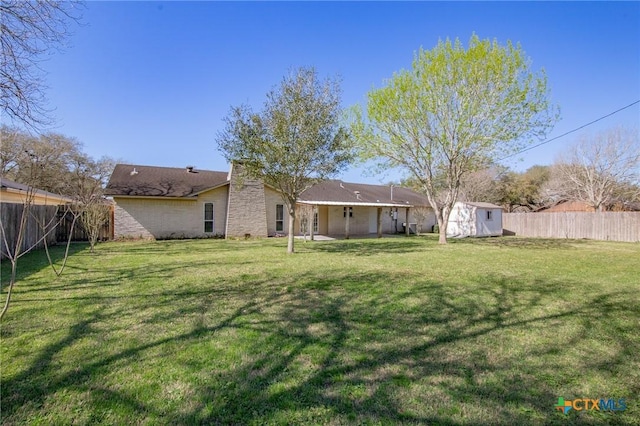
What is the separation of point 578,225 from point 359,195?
15053mm

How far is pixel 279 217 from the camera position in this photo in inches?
787

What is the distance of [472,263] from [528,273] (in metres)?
1.77

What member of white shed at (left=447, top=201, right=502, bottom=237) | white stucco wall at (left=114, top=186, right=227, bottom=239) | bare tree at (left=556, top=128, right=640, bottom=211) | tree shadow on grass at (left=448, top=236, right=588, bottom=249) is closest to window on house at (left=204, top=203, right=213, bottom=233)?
white stucco wall at (left=114, top=186, right=227, bottom=239)

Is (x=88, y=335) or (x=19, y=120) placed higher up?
(x=19, y=120)

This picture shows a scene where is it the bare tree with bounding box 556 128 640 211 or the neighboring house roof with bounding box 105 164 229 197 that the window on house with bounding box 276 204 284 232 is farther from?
the bare tree with bounding box 556 128 640 211

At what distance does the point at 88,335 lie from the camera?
372cm

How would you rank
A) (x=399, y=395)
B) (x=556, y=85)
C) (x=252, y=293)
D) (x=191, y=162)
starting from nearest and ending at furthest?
(x=399, y=395), (x=252, y=293), (x=556, y=85), (x=191, y=162)

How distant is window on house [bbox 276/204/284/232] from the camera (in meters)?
19.9

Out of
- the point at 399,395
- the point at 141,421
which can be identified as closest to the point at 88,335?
the point at 141,421

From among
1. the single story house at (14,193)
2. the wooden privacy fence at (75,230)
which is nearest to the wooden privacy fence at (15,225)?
the single story house at (14,193)

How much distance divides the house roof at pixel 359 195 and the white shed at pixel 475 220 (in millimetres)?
3312

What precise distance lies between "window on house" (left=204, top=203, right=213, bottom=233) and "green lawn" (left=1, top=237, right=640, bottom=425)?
11.4m

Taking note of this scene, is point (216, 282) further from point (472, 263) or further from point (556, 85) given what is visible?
point (556, 85)

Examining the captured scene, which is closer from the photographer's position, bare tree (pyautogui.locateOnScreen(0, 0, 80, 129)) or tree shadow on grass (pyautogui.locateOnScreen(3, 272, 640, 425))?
tree shadow on grass (pyautogui.locateOnScreen(3, 272, 640, 425))
